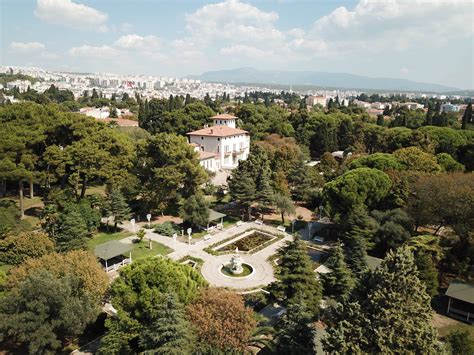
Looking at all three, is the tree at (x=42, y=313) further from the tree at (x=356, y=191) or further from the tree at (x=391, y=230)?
the tree at (x=356, y=191)

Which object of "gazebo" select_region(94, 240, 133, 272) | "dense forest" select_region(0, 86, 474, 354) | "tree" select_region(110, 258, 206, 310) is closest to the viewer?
"dense forest" select_region(0, 86, 474, 354)

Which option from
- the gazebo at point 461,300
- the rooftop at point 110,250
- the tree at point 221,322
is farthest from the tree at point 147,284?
the gazebo at point 461,300

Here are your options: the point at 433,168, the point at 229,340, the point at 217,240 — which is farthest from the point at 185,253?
the point at 433,168

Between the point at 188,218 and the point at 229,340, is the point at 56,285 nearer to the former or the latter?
the point at 229,340

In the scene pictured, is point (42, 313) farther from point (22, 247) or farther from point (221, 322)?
point (22, 247)

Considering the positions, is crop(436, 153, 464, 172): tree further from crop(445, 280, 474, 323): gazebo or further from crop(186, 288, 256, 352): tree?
crop(186, 288, 256, 352): tree

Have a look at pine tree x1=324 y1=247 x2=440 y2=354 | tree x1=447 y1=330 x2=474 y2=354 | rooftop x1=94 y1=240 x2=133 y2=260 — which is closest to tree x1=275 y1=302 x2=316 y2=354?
pine tree x1=324 y1=247 x2=440 y2=354
